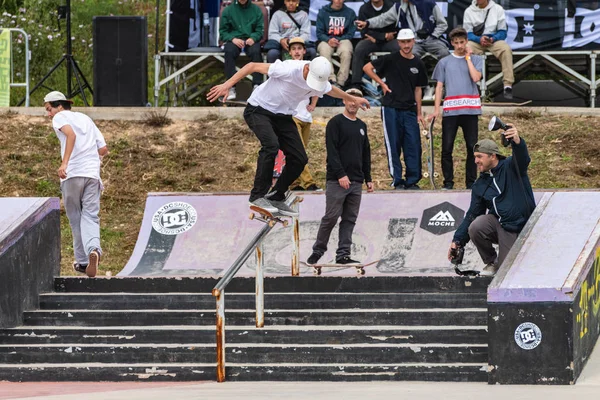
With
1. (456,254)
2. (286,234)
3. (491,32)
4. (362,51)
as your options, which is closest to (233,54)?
(362,51)

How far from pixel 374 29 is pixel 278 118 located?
608cm

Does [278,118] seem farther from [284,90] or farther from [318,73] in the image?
[318,73]

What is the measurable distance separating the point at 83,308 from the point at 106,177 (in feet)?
19.7

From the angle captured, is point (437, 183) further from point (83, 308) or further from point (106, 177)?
point (83, 308)

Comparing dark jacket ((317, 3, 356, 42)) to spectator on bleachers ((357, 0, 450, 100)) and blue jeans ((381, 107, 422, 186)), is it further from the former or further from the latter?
blue jeans ((381, 107, 422, 186))

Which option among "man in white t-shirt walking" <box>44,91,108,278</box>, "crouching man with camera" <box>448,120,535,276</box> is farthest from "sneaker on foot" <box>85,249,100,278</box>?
"crouching man with camera" <box>448,120,535,276</box>

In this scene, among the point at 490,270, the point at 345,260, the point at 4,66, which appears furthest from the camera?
the point at 4,66

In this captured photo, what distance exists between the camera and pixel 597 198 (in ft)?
33.0

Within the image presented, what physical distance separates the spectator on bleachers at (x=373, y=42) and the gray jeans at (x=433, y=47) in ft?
1.27

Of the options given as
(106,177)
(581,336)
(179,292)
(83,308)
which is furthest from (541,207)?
(106,177)

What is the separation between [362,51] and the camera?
1644 cm

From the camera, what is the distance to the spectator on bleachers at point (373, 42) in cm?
1644

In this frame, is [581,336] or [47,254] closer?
[581,336]

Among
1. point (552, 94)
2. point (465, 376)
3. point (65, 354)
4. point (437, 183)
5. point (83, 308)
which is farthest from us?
point (552, 94)
